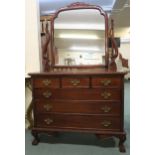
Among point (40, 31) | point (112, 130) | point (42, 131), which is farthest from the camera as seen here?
point (40, 31)

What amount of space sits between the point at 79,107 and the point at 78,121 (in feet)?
0.51

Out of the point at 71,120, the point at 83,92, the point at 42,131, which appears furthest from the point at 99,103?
the point at 42,131

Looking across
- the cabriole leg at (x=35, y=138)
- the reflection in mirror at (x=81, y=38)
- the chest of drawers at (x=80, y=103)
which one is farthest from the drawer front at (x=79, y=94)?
the reflection in mirror at (x=81, y=38)

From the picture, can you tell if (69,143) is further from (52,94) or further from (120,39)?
(120,39)

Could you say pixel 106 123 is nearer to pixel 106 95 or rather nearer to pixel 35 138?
pixel 106 95

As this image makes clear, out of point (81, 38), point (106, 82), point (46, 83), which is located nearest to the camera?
point (106, 82)

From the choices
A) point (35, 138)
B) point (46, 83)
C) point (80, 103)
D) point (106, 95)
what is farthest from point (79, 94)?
point (35, 138)

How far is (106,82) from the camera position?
2.06 m

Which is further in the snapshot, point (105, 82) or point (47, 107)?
point (47, 107)

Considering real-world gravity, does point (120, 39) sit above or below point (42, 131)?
above

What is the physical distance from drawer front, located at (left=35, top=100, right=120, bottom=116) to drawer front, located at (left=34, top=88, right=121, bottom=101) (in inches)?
2.1

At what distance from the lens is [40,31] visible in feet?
9.03

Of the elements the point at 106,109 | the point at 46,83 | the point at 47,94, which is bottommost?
the point at 106,109
